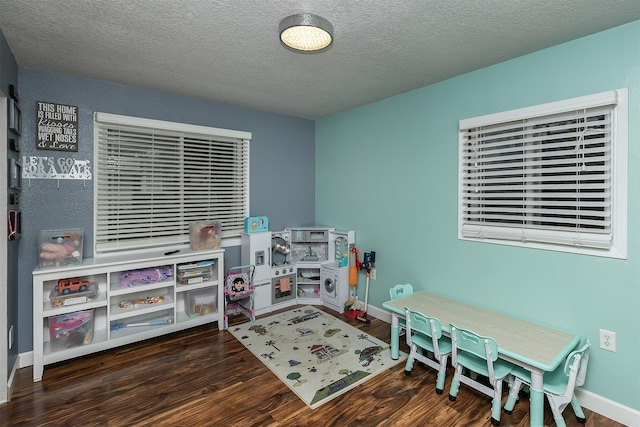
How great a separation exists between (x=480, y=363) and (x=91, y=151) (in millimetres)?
3684

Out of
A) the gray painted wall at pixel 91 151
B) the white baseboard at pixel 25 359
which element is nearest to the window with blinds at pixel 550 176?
the gray painted wall at pixel 91 151

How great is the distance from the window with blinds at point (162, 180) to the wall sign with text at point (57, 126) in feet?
0.56

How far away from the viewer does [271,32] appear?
2.00 metres

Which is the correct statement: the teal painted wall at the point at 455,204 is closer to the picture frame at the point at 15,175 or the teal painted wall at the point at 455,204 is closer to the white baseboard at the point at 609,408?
the white baseboard at the point at 609,408

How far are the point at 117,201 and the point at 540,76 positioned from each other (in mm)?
3779

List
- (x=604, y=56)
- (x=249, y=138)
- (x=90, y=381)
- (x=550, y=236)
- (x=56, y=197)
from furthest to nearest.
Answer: (x=249, y=138), (x=56, y=197), (x=90, y=381), (x=550, y=236), (x=604, y=56)

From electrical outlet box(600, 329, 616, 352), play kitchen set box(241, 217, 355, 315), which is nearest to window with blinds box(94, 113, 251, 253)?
play kitchen set box(241, 217, 355, 315)

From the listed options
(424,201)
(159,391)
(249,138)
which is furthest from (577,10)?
(159,391)

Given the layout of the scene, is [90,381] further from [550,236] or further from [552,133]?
[552,133]

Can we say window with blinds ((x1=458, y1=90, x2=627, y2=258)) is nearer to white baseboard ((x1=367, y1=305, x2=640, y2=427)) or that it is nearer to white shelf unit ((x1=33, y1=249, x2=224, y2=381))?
white baseboard ((x1=367, y1=305, x2=640, y2=427))

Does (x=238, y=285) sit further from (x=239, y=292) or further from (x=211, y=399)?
(x=211, y=399)

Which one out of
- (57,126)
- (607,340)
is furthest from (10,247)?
(607,340)

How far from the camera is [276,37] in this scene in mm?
2068

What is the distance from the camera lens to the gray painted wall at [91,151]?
103 inches
